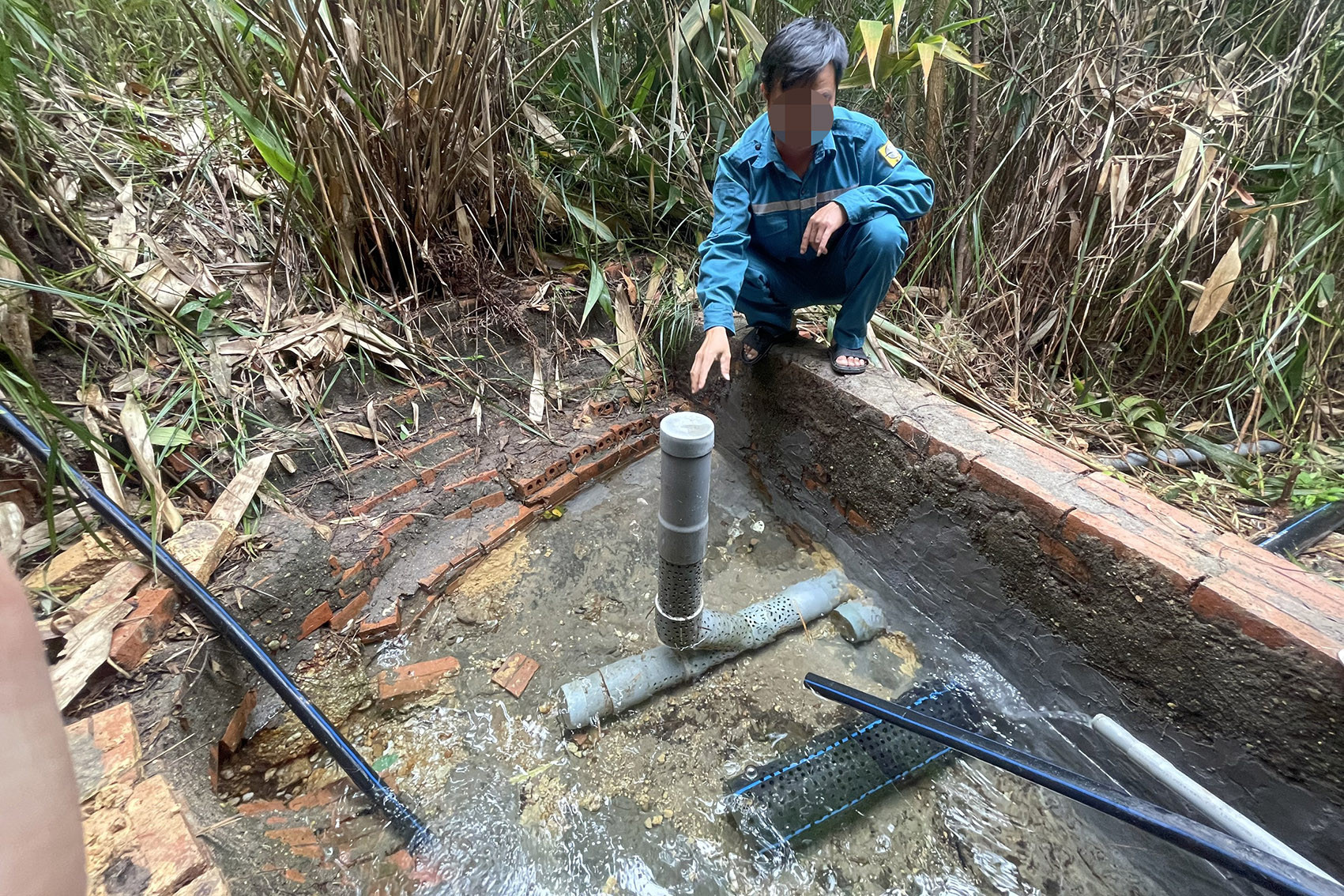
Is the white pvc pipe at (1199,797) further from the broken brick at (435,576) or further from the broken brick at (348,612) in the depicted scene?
the broken brick at (348,612)

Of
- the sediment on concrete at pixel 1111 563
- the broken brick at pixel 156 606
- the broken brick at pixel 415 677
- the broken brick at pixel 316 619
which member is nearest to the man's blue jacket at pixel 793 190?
the sediment on concrete at pixel 1111 563

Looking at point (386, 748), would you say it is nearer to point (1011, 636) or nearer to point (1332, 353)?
point (1011, 636)

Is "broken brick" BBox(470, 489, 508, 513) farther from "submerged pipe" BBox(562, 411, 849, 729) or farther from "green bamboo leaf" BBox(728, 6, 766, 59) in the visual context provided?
"green bamboo leaf" BBox(728, 6, 766, 59)

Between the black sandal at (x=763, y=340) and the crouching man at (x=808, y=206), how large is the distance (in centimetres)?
12

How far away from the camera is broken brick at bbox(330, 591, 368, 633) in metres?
1.77

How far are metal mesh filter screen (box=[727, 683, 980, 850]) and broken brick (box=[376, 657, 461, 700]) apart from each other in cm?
87

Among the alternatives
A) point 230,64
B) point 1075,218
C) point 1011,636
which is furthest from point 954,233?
point 230,64

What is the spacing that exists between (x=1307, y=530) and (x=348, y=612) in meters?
2.76

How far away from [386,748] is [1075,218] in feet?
9.73

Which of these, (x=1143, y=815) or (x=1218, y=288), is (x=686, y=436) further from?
(x=1218, y=288)

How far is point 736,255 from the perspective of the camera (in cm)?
198

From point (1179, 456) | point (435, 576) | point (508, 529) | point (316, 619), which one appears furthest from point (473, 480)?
point (1179, 456)

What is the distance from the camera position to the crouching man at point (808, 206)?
1.74m

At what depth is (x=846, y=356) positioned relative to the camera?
6.75 feet
